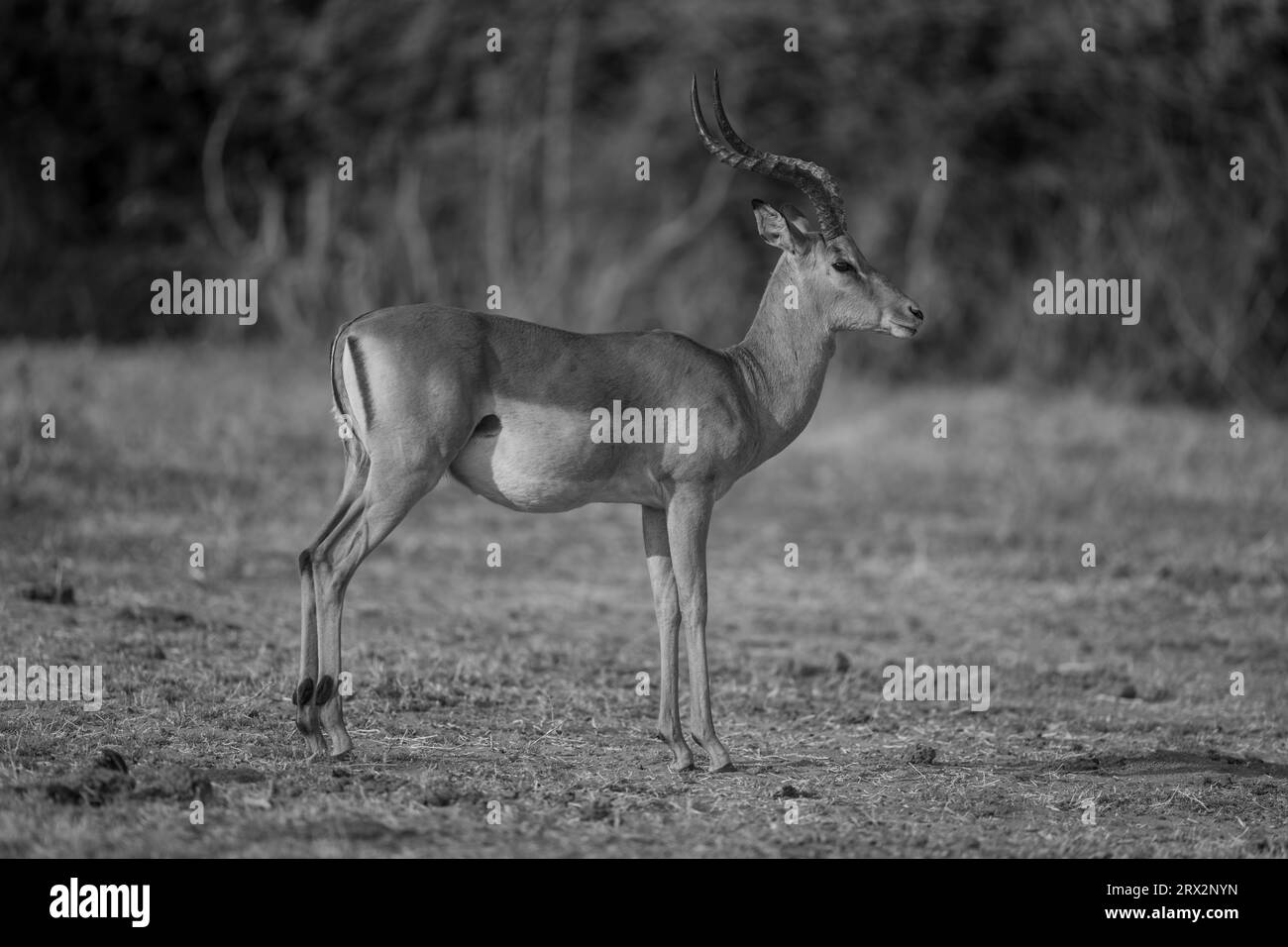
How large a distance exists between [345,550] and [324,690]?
22.3 inches

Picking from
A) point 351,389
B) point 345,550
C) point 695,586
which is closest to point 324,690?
point 345,550

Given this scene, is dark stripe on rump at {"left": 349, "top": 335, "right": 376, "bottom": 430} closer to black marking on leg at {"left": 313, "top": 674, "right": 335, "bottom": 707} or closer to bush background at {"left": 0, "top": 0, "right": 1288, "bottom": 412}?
black marking on leg at {"left": 313, "top": 674, "right": 335, "bottom": 707}

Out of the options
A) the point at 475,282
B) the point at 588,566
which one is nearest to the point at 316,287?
the point at 475,282

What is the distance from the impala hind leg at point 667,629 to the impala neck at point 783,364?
1.92 ft

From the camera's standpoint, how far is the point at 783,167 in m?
7.60

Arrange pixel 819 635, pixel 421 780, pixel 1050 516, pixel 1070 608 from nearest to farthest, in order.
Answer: pixel 421 780 < pixel 819 635 < pixel 1070 608 < pixel 1050 516

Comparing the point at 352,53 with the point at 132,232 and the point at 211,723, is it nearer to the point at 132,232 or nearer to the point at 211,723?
the point at 132,232

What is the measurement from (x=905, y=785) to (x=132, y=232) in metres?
17.7

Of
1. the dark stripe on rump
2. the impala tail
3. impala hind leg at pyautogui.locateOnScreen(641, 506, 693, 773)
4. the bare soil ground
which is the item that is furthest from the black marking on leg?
impala hind leg at pyautogui.locateOnScreen(641, 506, 693, 773)

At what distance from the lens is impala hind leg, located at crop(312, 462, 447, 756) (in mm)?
6992

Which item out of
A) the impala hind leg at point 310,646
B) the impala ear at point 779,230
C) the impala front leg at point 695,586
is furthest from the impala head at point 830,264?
the impala hind leg at point 310,646

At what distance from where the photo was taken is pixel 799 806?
678 cm

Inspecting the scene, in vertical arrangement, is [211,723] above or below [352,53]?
below

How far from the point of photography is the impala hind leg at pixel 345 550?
699cm
